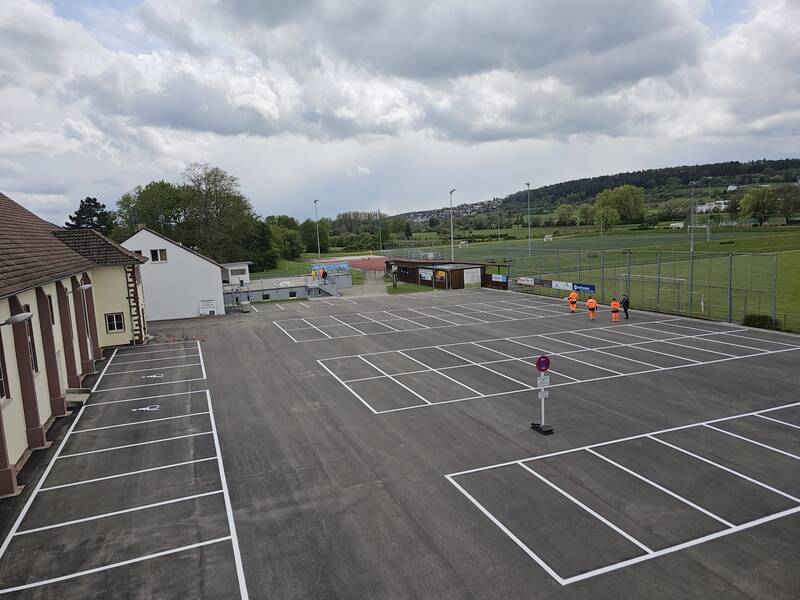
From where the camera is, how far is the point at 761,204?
3489 inches

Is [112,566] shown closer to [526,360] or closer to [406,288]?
[526,360]

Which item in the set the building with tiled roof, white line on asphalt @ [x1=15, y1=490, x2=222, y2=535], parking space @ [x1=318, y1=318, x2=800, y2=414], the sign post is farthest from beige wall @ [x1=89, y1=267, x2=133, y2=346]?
the sign post

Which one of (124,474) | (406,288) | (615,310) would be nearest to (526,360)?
(615,310)

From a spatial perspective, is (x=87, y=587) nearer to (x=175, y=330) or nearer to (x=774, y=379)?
(x=774, y=379)

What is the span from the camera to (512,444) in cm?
1330

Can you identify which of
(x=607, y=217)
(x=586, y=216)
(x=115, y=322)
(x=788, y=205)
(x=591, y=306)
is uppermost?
(x=586, y=216)

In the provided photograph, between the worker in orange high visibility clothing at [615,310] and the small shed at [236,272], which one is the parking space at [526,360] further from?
the small shed at [236,272]

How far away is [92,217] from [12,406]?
9827 cm

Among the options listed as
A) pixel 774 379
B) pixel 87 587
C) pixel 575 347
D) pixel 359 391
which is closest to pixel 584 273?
pixel 575 347

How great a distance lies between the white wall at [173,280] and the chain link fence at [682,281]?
2510 cm

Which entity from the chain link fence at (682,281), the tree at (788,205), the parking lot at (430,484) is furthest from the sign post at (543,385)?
the tree at (788,205)

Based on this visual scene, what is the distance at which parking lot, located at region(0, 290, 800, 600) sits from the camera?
838cm

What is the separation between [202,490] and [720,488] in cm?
1043

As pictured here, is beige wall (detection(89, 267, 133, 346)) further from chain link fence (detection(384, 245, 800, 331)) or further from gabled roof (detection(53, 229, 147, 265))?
chain link fence (detection(384, 245, 800, 331))
